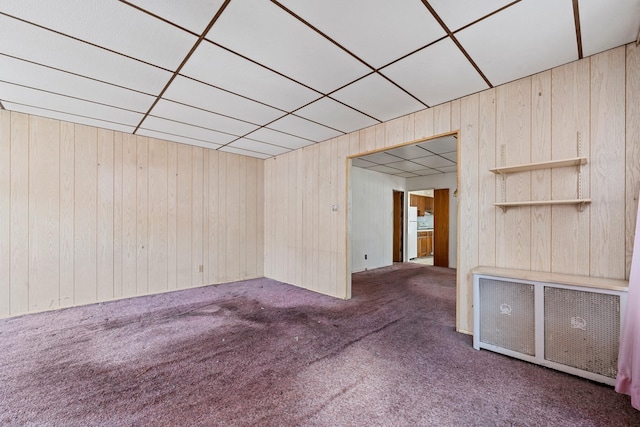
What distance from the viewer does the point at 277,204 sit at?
5379 mm

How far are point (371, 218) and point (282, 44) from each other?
16.8 feet

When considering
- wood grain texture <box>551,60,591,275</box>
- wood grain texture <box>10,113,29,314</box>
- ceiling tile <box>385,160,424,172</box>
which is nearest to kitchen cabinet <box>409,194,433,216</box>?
ceiling tile <box>385,160,424,172</box>

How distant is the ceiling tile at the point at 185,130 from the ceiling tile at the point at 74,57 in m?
1.03

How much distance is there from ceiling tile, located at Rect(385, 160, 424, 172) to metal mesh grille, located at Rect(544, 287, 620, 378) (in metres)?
3.86

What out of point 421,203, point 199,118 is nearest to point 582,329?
point 199,118

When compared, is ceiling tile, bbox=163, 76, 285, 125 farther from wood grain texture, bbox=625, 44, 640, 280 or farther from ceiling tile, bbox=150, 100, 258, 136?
wood grain texture, bbox=625, 44, 640, 280

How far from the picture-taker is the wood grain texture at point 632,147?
2.01 metres

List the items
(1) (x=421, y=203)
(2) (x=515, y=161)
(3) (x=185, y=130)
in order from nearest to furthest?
(2) (x=515, y=161) → (3) (x=185, y=130) → (1) (x=421, y=203)

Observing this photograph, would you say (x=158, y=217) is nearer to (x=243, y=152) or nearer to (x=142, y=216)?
(x=142, y=216)

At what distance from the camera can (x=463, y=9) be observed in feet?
5.55

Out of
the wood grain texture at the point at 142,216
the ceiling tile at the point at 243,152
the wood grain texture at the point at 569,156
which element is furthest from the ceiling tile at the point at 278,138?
the wood grain texture at the point at 569,156

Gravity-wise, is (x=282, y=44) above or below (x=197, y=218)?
above

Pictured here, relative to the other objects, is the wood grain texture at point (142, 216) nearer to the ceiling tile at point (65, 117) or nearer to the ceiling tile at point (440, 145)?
the ceiling tile at point (65, 117)

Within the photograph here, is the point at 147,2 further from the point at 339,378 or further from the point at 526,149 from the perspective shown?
the point at 526,149
